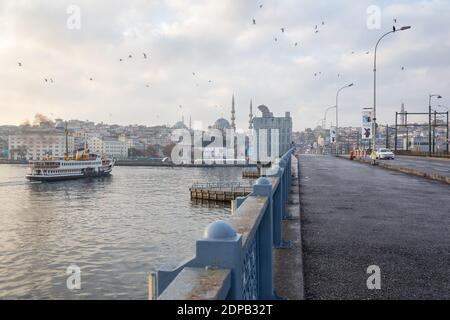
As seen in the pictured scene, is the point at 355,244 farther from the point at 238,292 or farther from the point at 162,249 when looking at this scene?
the point at 162,249

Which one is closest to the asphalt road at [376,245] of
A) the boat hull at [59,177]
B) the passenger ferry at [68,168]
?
the boat hull at [59,177]

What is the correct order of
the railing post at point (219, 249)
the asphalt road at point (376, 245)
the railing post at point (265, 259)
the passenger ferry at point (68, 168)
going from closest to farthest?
the railing post at point (219, 249) < the railing post at point (265, 259) < the asphalt road at point (376, 245) < the passenger ferry at point (68, 168)

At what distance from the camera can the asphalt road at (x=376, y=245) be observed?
16.4ft

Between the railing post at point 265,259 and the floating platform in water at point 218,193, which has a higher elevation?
the railing post at point 265,259

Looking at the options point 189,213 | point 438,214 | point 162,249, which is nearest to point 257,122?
point 189,213

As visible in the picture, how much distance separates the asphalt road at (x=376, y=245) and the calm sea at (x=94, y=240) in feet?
6.91

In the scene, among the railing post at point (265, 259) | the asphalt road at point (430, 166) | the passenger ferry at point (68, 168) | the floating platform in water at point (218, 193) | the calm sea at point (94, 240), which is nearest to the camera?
the railing post at point (265, 259)

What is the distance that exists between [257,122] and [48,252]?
150 metres

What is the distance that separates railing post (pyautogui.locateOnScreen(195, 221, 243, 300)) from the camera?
2525mm

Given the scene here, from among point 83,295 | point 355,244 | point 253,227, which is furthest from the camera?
point 83,295

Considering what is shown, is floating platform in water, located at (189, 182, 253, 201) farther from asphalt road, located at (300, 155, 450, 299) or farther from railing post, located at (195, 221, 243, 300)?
railing post, located at (195, 221, 243, 300)

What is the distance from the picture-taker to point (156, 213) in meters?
47.5

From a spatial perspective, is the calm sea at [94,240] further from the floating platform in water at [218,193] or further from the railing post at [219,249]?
the railing post at [219,249]

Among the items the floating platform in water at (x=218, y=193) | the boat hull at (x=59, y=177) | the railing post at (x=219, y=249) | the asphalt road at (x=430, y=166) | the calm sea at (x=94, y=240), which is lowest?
the calm sea at (x=94, y=240)
